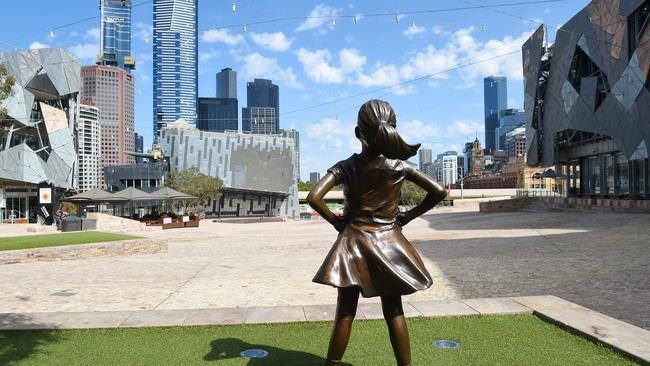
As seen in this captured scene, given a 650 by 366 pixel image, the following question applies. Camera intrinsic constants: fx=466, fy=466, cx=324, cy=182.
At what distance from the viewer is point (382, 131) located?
3578 millimetres

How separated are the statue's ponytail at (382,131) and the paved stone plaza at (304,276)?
4359 millimetres

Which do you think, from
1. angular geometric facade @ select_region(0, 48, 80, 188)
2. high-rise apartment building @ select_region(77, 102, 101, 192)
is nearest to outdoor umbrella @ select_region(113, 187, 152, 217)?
angular geometric facade @ select_region(0, 48, 80, 188)

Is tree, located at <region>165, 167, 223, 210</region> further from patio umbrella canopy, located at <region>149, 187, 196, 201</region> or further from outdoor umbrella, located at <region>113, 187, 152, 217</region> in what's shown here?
outdoor umbrella, located at <region>113, 187, 152, 217</region>

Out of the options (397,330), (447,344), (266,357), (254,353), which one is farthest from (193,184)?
(397,330)

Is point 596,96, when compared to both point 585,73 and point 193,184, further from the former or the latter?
point 193,184

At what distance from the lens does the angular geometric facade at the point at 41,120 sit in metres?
40.7

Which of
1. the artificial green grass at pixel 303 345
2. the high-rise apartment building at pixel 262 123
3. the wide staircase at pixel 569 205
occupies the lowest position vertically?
the artificial green grass at pixel 303 345

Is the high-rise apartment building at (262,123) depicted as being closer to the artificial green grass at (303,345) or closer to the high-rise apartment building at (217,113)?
the high-rise apartment building at (217,113)

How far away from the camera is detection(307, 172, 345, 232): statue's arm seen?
11.9 ft

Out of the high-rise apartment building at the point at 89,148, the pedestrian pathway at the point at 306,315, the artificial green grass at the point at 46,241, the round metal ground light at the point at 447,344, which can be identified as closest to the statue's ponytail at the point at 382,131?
the round metal ground light at the point at 447,344

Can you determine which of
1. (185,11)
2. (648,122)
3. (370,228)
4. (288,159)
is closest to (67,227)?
(370,228)

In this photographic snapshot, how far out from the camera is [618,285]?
8172 millimetres

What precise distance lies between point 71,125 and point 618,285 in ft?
172

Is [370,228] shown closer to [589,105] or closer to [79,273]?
[79,273]
